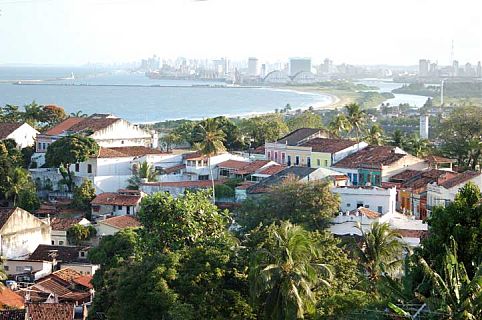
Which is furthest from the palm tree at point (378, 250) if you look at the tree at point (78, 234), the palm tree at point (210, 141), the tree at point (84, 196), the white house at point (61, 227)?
the palm tree at point (210, 141)

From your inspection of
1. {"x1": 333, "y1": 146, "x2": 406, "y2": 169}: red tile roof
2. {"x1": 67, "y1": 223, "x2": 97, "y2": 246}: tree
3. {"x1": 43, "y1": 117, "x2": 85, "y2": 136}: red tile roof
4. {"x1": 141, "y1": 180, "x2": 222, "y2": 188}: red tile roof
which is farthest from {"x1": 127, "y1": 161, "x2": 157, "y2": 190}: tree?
{"x1": 333, "y1": 146, "x2": 406, "y2": 169}: red tile roof

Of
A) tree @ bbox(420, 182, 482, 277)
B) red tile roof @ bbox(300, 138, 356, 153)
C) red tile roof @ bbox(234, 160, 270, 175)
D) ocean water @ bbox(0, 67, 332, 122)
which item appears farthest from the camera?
ocean water @ bbox(0, 67, 332, 122)

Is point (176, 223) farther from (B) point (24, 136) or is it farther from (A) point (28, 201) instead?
(B) point (24, 136)

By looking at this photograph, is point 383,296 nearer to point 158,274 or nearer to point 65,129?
point 158,274

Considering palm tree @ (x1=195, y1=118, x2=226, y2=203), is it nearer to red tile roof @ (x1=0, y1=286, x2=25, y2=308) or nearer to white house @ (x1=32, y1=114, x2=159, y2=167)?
white house @ (x1=32, y1=114, x2=159, y2=167)

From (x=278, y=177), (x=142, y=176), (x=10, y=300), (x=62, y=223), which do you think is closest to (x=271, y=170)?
(x=278, y=177)

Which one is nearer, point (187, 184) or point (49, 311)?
point (49, 311)

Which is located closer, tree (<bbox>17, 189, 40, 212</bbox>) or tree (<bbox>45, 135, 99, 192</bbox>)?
tree (<bbox>17, 189, 40, 212</bbox>)
